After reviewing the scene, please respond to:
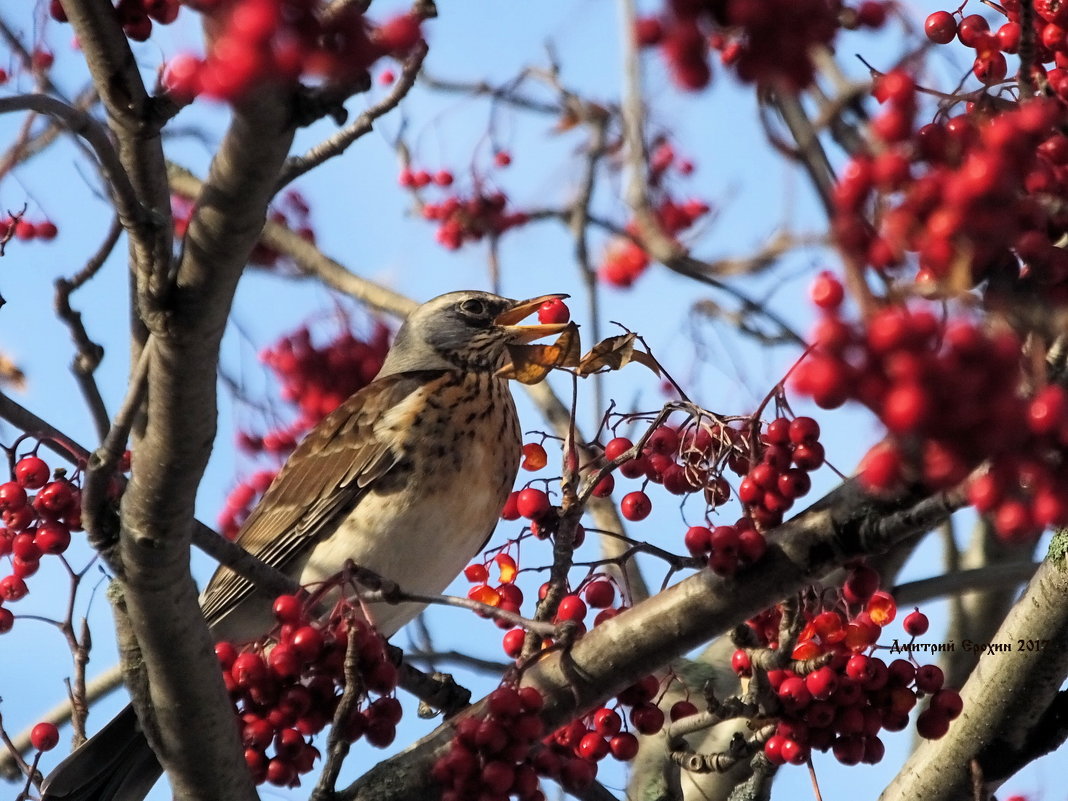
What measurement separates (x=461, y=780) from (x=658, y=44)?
1591mm

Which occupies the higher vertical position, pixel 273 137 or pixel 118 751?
pixel 118 751

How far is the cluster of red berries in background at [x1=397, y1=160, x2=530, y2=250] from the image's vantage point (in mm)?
A: 5985

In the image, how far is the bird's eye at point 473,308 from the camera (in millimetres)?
5551

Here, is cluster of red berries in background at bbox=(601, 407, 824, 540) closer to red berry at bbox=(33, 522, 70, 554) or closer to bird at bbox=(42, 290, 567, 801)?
bird at bbox=(42, 290, 567, 801)

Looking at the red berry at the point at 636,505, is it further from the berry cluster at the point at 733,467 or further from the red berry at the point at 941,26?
the red berry at the point at 941,26

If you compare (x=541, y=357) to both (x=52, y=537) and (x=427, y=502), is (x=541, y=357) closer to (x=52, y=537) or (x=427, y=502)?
(x=52, y=537)

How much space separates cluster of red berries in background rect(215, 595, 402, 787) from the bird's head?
2.42m

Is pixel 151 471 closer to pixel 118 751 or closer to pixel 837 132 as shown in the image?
pixel 837 132

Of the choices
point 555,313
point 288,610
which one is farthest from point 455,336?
point 288,610

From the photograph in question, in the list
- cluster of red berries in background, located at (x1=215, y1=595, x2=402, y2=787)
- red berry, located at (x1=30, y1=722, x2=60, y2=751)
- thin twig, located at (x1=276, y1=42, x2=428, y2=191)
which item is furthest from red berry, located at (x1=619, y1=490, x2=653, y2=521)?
red berry, located at (x1=30, y1=722, x2=60, y2=751)

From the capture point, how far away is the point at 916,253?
1.56 m

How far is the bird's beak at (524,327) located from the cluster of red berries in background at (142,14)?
1982mm

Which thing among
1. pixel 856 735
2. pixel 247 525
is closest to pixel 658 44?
pixel 856 735

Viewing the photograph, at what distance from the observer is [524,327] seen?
4711 mm
